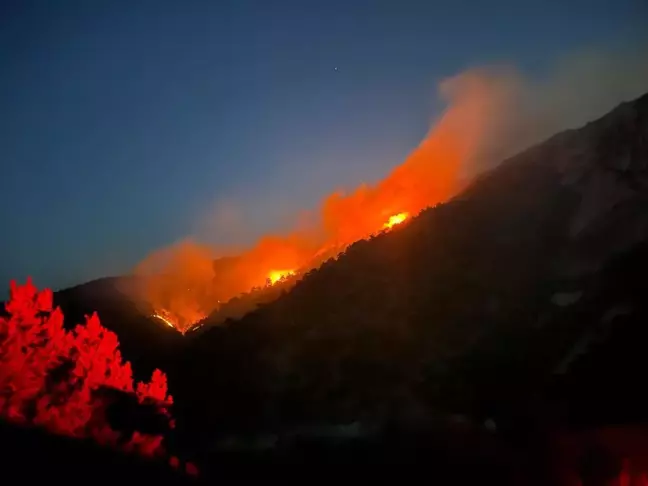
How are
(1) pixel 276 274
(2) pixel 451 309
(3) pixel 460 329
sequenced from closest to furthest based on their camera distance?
1. (3) pixel 460 329
2. (2) pixel 451 309
3. (1) pixel 276 274

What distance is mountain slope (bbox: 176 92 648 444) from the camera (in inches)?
1505

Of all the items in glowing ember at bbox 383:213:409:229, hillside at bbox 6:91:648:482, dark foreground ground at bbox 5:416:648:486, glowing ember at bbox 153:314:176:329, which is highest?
glowing ember at bbox 383:213:409:229

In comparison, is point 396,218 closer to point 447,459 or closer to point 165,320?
point 165,320

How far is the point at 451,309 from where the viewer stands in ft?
150

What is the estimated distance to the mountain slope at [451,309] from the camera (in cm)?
3822

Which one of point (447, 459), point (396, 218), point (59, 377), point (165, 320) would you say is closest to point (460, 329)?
point (447, 459)

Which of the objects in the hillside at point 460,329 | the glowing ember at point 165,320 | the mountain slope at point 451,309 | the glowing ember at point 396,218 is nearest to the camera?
the hillside at point 460,329

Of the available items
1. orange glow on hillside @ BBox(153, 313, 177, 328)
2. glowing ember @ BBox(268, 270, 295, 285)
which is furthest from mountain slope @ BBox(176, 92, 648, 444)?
glowing ember @ BBox(268, 270, 295, 285)

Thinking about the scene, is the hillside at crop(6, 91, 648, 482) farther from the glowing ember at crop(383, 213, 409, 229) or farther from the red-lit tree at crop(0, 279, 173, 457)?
the glowing ember at crop(383, 213, 409, 229)

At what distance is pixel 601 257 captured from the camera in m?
44.2

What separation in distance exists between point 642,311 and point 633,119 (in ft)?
88.3

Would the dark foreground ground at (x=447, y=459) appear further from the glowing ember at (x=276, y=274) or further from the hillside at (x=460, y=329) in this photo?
the glowing ember at (x=276, y=274)

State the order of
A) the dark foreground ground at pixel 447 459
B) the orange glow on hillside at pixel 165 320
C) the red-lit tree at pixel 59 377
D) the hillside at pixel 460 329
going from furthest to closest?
the orange glow on hillside at pixel 165 320 → the hillside at pixel 460 329 → the red-lit tree at pixel 59 377 → the dark foreground ground at pixel 447 459

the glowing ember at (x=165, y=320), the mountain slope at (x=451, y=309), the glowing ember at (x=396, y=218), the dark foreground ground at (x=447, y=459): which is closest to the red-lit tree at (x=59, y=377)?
the dark foreground ground at (x=447, y=459)
